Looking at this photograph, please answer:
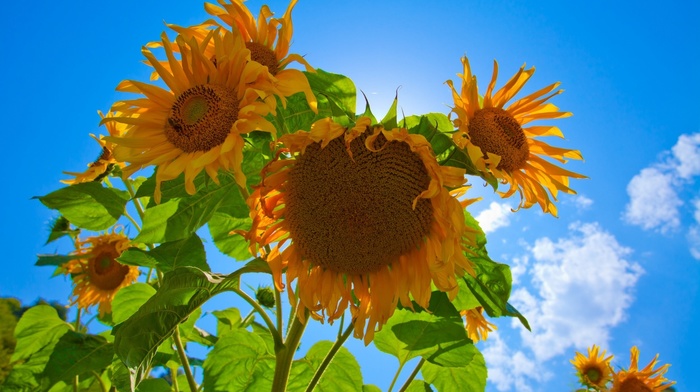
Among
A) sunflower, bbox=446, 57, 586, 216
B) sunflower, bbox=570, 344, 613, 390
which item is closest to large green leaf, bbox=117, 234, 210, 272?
sunflower, bbox=446, 57, 586, 216

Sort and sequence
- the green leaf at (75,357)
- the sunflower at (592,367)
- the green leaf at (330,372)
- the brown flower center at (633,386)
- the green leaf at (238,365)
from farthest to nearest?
the sunflower at (592,367) → the brown flower center at (633,386) → the green leaf at (75,357) → the green leaf at (330,372) → the green leaf at (238,365)

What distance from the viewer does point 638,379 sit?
4148 mm

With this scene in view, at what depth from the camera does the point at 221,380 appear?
222cm

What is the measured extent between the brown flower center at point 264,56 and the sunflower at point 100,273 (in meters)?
2.04

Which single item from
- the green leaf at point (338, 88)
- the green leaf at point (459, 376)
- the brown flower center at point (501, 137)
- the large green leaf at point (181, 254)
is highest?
the brown flower center at point (501, 137)

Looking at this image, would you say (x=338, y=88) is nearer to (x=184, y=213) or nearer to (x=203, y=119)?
(x=203, y=119)

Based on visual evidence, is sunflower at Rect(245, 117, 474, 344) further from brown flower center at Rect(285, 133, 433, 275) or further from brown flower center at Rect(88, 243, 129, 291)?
brown flower center at Rect(88, 243, 129, 291)

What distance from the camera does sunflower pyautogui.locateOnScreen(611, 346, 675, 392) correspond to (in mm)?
4113

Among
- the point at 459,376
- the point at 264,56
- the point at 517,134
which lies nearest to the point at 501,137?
the point at 517,134

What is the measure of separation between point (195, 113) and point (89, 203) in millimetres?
1207

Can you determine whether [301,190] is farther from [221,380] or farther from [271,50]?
[221,380]

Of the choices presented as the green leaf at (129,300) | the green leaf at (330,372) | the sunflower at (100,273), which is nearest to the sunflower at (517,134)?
the green leaf at (330,372)

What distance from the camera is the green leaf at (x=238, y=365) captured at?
2227 millimetres

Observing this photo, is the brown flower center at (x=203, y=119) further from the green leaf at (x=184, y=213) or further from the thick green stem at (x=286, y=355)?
the thick green stem at (x=286, y=355)
